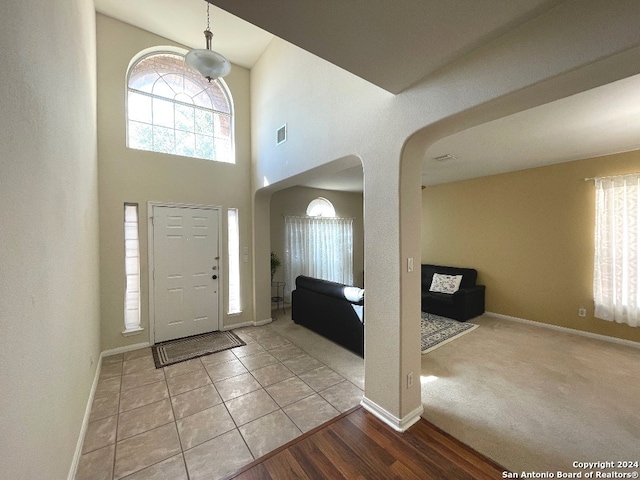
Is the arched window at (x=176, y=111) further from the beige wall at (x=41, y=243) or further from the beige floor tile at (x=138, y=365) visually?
the beige floor tile at (x=138, y=365)

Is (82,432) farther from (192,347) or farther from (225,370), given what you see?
(192,347)

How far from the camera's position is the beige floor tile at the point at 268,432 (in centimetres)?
186

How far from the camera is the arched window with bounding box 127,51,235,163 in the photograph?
3.71 meters

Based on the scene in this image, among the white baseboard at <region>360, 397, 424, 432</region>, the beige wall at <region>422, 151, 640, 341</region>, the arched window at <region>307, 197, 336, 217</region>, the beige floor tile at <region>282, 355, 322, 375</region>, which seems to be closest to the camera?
the white baseboard at <region>360, 397, 424, 432</region>

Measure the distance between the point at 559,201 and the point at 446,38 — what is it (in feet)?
13.3

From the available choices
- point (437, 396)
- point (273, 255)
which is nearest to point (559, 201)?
point (437, 396)

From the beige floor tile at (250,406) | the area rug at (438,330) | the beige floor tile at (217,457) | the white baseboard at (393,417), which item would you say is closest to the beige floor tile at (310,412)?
the beige floor tile at (250,406)

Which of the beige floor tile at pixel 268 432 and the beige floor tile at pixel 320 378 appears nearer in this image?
the beige floor tile at pixel 268 432

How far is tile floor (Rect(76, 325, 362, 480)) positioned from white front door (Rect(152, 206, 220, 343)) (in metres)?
0.67

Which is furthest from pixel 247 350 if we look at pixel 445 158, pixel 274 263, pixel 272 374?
pixel 445 158

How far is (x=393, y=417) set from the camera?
2.03 m

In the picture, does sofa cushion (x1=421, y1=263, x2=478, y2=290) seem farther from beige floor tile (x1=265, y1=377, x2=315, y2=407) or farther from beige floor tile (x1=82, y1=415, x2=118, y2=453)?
beige floor tile (x1=82, y1=415, x2=118, y2=453)

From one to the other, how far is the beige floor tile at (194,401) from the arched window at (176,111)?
3.27 meters


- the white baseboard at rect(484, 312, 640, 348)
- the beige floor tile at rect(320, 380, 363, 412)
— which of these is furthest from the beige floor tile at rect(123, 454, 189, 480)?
the white baseboard at rect(484, 312, 640, 348)
